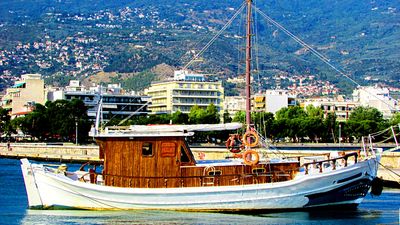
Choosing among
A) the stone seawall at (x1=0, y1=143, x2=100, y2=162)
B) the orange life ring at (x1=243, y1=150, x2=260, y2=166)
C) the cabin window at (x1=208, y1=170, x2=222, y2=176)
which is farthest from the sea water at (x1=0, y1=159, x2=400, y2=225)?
the stone seawall at (x1=0, y1=143, x2=100, y2=162)

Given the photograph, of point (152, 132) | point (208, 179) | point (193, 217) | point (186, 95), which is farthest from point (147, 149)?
point (186, 95)

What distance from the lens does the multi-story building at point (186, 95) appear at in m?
192

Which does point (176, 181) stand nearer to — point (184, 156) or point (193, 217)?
point (184, 156)

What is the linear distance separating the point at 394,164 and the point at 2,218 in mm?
29794

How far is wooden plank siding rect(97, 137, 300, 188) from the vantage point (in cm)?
4075

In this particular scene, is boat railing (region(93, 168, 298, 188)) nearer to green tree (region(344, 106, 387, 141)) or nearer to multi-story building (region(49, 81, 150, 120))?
green tree (region(344, 106, 387, 141))

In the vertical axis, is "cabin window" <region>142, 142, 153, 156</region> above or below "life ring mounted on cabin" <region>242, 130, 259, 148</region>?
below

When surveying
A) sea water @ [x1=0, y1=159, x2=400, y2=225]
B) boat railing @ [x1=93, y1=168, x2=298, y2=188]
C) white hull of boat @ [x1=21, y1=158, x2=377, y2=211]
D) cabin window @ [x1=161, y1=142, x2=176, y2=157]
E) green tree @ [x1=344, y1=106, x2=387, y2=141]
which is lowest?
sea water @ [x1=0, y1=159, x2=400, y2=225]

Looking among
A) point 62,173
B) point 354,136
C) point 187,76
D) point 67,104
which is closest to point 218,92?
point 187,76

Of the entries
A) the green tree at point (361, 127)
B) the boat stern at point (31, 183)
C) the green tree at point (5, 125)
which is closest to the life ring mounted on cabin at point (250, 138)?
the boat stern at point (31, 183)

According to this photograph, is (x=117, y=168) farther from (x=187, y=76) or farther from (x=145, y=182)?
(x=187, y=76)

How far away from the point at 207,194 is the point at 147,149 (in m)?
3.21

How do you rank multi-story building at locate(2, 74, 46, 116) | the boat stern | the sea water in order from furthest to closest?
multi-story building at locate(2, 74, 46, 116)
the boat stern
the sea water

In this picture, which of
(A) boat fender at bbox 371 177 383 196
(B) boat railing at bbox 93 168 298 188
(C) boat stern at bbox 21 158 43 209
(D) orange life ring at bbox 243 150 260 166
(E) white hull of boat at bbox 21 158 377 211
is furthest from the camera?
(A) boat fender at bbox 371 177 383 196
